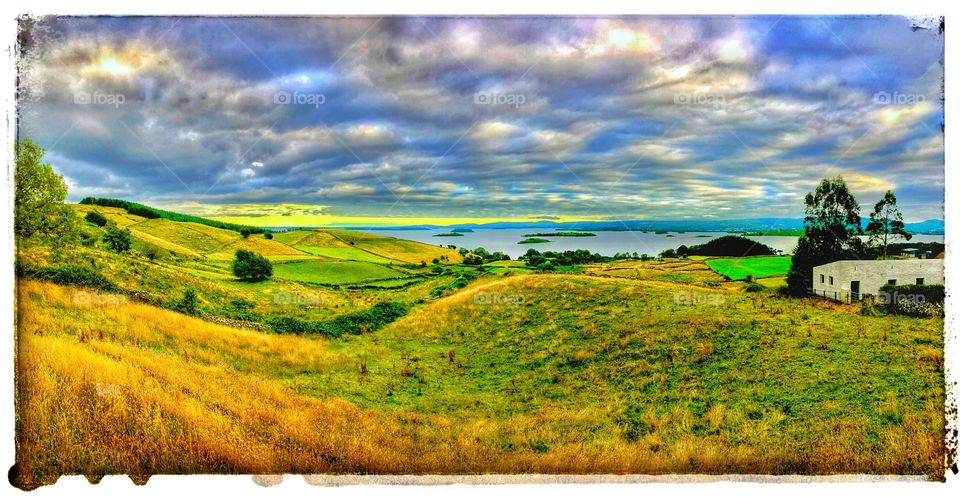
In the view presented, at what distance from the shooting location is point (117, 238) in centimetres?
732

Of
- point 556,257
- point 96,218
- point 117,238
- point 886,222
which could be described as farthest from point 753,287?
point 96,218

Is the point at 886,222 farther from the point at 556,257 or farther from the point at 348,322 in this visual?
the point at 348,322

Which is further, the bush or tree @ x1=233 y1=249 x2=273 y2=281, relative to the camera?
tree @ x1=233 y1=249 x2=273 y2=281

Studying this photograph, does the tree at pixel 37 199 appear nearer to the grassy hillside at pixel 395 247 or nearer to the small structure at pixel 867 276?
the grassy hillside at pixel 395 247

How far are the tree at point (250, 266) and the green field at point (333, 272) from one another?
0.18 metres

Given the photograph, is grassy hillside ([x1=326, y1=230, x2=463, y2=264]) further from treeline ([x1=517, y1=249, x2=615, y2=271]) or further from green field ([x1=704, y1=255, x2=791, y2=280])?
green field ([x1=704, y1=255, x2=791, y2=280])

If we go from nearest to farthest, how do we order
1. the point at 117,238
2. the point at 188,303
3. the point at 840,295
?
the point at 840,295 < the point at 117,238 < the point at 188,303

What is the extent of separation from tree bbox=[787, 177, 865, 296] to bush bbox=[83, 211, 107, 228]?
12.4m

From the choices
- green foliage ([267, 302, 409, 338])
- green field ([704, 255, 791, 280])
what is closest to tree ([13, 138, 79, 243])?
green foliage ([267, 302, 409, 338])

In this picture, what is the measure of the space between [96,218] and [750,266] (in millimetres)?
12106

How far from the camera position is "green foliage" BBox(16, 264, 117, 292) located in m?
6.57

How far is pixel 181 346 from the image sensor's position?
691cm

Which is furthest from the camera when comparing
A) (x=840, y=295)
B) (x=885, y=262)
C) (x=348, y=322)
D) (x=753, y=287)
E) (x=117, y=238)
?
(x=348, y=322)

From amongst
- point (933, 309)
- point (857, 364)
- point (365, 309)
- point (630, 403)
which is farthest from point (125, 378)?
point (933, 309)
